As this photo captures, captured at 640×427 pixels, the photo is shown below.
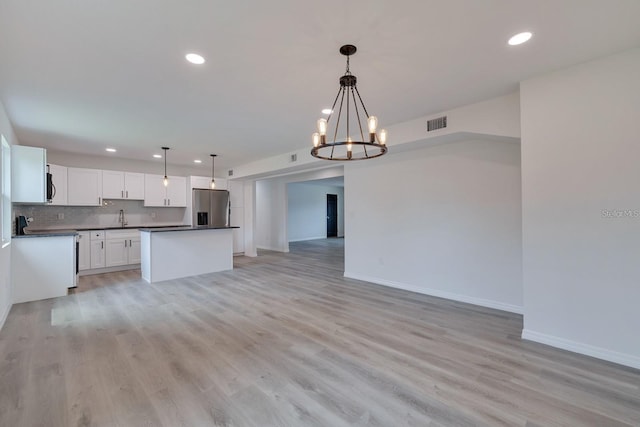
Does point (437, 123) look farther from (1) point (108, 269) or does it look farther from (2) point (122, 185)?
(1) point (108, 269)

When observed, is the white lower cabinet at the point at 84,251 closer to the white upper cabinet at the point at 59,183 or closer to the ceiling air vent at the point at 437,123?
the white upper cabinet at the point at 59,183

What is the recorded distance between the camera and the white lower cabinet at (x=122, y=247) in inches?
242

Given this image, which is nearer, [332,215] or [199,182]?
[199,182]

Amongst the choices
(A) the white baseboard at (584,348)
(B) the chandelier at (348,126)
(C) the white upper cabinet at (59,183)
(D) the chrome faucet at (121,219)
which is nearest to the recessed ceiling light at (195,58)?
(B) the chandelier at (348,126)

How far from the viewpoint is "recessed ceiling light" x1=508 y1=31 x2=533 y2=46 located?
2176mm

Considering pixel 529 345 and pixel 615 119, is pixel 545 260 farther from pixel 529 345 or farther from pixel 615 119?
pixel 615 119

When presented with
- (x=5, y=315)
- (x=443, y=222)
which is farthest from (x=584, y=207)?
(x=5, y=315)

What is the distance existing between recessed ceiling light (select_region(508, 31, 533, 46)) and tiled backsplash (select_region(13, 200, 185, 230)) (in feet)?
25.4

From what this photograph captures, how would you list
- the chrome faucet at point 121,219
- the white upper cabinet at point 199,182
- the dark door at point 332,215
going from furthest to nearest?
1. the dark door at point 332,215
2. the white upper cabinet at point 199,182
3. the chrome faucet at point 121,219

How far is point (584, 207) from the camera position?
8.69ft

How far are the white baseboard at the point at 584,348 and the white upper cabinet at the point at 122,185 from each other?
7831mm

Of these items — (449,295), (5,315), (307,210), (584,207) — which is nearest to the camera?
(584,207)

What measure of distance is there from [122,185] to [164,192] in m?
0.92

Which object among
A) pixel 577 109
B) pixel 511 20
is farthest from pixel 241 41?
pixel 577 109
